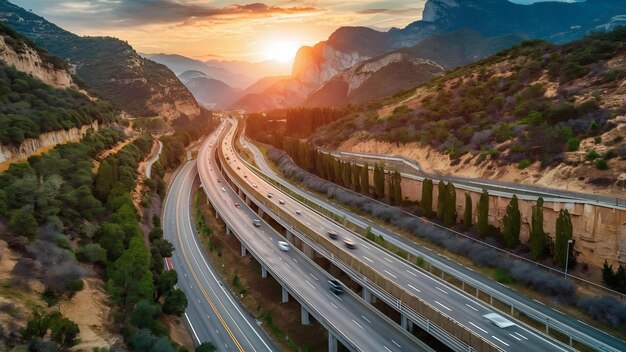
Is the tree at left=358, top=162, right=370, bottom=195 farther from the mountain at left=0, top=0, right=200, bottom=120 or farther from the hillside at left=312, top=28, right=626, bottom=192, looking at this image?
the mountain at left=0, top=0, right=200, bottom=120

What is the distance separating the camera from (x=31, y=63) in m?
80.6

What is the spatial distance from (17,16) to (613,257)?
751ft

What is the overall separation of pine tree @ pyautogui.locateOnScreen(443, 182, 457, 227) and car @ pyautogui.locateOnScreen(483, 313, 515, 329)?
65.6ft

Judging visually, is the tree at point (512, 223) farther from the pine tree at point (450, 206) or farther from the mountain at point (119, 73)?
the mountain at point (119, 73)

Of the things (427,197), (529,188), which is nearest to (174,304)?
(427,197)

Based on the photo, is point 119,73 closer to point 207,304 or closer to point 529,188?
point 207,304

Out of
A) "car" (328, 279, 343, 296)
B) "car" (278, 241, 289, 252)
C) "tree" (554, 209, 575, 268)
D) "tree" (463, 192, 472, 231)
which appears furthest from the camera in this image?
"car" (278, 241, 289, 252)

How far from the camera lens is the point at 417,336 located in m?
32.7

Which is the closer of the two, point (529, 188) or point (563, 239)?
point (563, 239)

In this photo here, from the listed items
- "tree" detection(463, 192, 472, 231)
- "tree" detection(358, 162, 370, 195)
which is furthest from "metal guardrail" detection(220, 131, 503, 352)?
"tree" detection(358, 162, 370, 195)

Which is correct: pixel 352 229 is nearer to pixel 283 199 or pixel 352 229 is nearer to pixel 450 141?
pixel 283 199

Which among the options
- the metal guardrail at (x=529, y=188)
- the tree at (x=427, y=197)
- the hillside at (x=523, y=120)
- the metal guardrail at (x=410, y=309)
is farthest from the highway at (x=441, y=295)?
the hillside at (x=523, y=120)

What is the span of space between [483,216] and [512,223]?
3753mm

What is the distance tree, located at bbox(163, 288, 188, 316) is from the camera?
1478 inches
